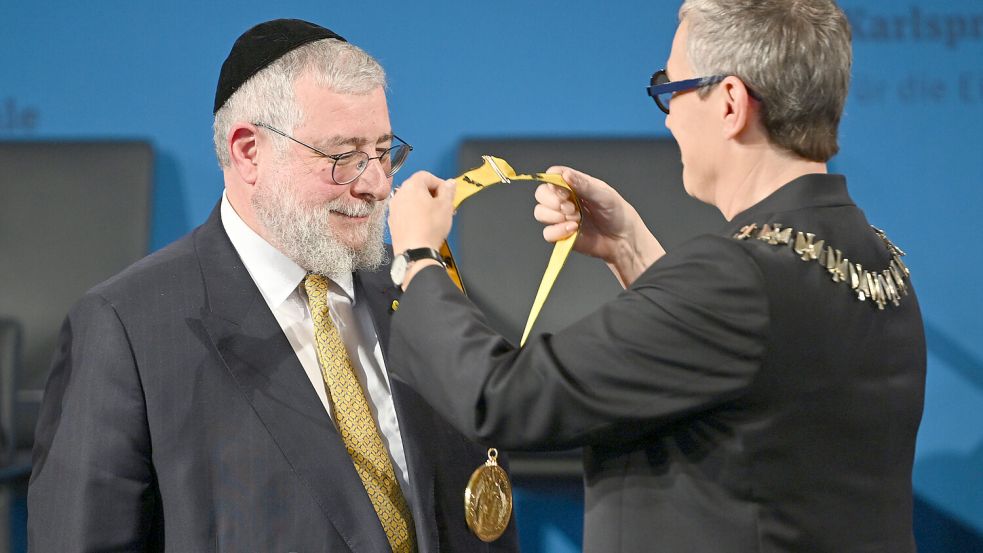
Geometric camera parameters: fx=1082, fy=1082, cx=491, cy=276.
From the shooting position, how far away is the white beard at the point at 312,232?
213cm

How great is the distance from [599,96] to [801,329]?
2.43 metres

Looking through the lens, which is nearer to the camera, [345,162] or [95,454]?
[95,454]

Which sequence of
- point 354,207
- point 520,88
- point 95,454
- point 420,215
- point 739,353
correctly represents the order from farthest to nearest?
point 520,88, point 354,207, point 95,454, point 420,215, point 739,353

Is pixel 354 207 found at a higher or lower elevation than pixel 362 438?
higher

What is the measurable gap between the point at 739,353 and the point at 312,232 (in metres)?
0.98

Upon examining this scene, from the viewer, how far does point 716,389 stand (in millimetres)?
1465

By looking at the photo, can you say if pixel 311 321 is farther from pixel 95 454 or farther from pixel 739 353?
pixel 739 353

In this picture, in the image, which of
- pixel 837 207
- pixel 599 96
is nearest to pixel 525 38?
pixel 599 96

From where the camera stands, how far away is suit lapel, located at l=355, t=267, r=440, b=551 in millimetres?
1999

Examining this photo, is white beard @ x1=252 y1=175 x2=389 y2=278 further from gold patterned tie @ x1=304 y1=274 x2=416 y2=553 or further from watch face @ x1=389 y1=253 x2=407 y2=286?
watch face @ x1=389 y1=253 x2=407 y2=286

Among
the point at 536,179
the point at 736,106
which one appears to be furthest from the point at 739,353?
the point at 536,179

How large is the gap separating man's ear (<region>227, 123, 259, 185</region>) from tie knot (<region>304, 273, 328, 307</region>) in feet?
0.78

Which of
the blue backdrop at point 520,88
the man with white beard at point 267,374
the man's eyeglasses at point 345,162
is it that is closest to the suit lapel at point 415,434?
the man with white beard at point 267,374

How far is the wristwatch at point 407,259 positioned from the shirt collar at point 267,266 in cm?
54
